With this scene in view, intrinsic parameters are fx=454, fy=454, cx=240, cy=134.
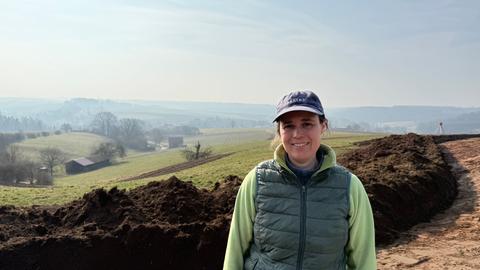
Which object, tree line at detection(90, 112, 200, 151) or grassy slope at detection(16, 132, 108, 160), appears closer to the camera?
grassy slope at detection(16, 132, 108, 160)

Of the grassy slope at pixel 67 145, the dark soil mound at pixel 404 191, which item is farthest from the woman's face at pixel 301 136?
the grassy slope at pixel 67 145

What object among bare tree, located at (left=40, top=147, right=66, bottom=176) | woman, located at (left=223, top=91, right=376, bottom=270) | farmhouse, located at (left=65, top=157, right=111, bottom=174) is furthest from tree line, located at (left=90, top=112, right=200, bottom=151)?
woman, located at (left=223, top=91, right=376, bottom=270)

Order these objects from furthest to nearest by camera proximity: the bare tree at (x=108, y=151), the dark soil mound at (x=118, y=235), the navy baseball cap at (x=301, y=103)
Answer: the bare tree at (x=108, y=151) → the dark soil mound at (x=118, y=235) → the navy baseball cap at (x=301, y=103)

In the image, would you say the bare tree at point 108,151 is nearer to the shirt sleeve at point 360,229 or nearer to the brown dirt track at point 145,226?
the brown dirt track at point 145,226

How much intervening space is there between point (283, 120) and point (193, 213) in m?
5.93

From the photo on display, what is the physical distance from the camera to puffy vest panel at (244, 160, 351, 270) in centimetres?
282

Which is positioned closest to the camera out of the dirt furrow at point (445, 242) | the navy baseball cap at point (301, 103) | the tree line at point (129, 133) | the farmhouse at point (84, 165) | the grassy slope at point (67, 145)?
the navy baseball cap at point (301, 103)

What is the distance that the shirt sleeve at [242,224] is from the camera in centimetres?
297

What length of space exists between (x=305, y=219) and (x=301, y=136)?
1.70 feet

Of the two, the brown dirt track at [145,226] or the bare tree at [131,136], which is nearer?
the brown dirt track at [145,226]

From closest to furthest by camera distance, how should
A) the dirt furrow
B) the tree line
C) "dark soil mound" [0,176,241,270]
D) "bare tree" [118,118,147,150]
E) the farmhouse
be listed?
1. "dark soil mound" [0,176,241,270]
2. the dirt furrow
3. the farmhouse
4. "bare tree" [118,118,147,150]
5. the tree line

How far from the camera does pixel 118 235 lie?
24.0 feet

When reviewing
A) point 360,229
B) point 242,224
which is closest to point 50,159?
point 242,224

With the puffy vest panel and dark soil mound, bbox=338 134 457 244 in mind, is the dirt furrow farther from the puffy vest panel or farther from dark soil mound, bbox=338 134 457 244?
the puffy vest panel
